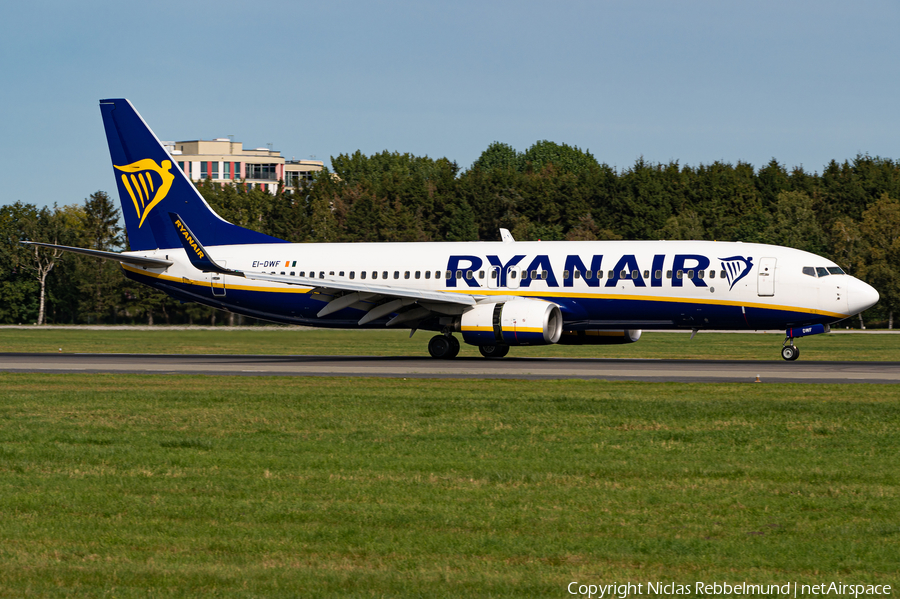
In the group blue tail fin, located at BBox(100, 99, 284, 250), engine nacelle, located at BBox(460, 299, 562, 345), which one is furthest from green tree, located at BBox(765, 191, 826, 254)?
blue tail fin, located at BBox(100, 99, 284, 250)

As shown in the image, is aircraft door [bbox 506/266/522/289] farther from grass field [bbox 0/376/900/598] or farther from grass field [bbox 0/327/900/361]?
grass field [bbox 0/376/900/598]

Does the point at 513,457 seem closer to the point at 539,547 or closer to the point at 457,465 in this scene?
the point at 457,465

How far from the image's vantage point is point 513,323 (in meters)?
32.7

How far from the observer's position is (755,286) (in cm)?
3256

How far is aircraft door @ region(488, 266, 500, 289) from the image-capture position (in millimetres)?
35406

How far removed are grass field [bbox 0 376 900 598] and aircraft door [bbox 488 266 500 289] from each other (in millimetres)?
16045

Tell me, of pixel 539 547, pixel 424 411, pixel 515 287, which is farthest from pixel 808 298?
pixel 539 547

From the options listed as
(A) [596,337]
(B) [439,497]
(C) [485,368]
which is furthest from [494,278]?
(B) [439,497]

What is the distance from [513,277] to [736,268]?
743 centimetres

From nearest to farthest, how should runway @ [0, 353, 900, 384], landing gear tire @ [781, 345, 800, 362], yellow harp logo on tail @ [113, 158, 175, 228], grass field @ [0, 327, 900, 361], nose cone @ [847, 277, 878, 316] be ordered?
runway @ [0, 353, 900, 384] → nose cone @ [847, 277, 878, 316] → landing gear tire @ [781, 345, 800, 362] → grass field @ [0, 327, 900, 361] → yellow harp logo on tail @ [113, 158, 175, 228]

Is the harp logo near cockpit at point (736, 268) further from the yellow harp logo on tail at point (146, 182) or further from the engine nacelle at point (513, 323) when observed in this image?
the yellow harp logo on tail at point (146, 182)

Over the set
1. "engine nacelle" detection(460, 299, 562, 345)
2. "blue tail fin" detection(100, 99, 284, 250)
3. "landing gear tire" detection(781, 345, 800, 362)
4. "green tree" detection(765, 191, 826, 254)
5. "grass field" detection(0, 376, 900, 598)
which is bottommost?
"grass field" detection(0, 376, 900, 598)

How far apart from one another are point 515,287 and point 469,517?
2545 cm

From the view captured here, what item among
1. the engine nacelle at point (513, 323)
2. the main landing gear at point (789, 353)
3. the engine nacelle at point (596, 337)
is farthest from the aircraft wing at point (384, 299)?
the main landing gear at point (789, 353)
